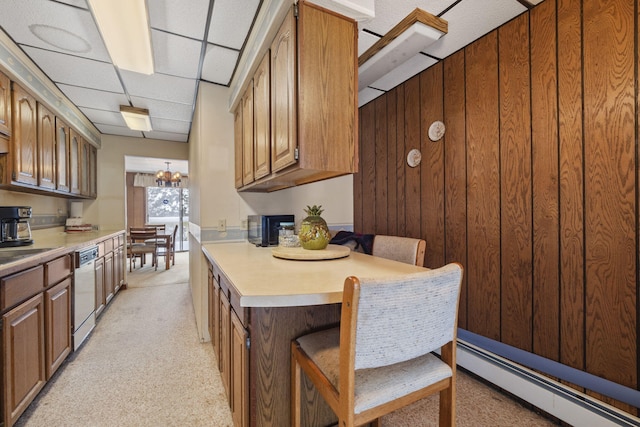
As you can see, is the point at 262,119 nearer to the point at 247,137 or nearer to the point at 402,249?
the point at 247,137

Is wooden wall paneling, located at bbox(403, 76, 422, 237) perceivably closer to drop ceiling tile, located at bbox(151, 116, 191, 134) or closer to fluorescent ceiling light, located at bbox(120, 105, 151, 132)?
drop ceiling tile, located at bbox(151, 116, 191, 134)

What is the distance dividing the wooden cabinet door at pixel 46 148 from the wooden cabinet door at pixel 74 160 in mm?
354

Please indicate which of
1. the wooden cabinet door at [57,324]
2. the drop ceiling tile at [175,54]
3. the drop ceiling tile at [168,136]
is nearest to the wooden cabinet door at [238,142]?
the drop ceiling tile at [175,54]

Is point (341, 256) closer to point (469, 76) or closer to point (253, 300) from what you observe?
point (253, 300)

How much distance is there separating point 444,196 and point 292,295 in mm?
1729

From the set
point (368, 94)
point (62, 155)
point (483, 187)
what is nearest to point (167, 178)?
point (62, 155)

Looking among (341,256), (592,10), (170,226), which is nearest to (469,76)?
(592,10)

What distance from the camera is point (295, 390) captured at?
1.13m

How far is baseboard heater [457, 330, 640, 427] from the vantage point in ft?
4.36

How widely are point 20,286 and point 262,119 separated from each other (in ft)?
5.22

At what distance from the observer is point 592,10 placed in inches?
55.0

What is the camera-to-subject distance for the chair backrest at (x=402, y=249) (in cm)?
159

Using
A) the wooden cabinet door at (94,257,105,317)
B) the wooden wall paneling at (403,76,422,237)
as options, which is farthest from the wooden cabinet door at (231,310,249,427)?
the wooden cabinet door at (94,257,105,317)

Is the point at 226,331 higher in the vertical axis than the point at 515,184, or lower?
lower
